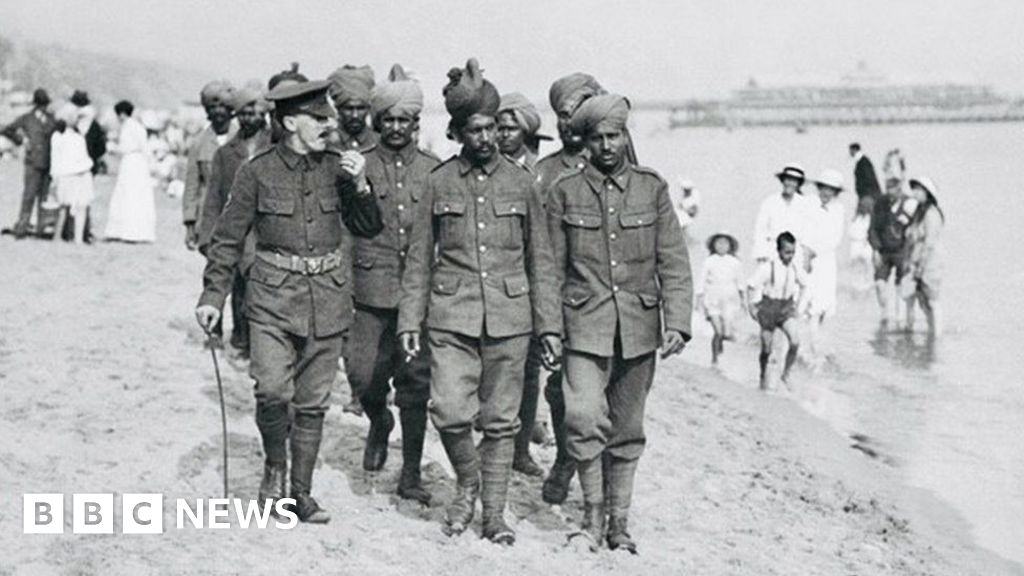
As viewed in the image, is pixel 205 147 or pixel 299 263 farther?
pixel 205 147

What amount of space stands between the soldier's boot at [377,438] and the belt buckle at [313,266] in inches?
→ 46.7

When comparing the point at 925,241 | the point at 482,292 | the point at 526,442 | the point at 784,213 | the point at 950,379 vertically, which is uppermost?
the point at 784,213

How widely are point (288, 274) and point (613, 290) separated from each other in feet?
4.63

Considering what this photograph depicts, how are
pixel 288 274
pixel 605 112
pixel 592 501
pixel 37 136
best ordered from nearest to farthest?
pixel 605 112 → pixel 288 274 → pixel 592 501 → pixel 37 136

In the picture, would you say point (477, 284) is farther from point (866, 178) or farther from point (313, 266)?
point (866, 178)

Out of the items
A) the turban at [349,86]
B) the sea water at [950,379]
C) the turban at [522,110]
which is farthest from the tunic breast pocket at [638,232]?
the sea water at [950,379]

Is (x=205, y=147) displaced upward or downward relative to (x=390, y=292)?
upward

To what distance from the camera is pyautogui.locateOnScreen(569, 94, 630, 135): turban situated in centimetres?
599

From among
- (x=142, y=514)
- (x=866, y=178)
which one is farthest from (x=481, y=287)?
(x=866, y=178)

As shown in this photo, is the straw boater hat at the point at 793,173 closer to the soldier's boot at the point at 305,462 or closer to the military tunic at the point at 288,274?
the military tunic at the point at 288,274

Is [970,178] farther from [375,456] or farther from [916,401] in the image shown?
[375,456]

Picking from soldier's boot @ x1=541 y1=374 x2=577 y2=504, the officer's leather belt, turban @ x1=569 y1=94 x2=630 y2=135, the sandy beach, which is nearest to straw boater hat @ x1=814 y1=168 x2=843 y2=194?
the sandy beach

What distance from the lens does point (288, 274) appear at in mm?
6094

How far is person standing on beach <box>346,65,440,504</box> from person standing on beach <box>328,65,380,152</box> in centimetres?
16
